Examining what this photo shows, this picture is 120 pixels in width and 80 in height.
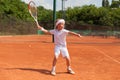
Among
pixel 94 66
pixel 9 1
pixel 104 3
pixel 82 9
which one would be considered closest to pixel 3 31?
pixel 9 1

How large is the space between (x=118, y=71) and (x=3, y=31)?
133 ft

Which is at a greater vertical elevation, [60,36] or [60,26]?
[60,26]

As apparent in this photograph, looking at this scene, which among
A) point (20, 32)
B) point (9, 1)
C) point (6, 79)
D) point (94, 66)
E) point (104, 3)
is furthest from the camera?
point (104, 3)

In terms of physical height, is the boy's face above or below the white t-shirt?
above

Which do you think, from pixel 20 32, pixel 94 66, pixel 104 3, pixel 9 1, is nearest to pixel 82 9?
pixel 9 1

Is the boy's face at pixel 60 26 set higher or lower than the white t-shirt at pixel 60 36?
higher

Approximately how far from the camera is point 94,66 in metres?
11.8

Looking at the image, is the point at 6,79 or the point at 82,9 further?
the point at 82,9

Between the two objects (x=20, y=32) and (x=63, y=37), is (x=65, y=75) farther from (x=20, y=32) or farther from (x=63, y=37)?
(x=20, y=32)

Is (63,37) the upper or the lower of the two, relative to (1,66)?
upper

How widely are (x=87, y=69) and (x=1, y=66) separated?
2.52m

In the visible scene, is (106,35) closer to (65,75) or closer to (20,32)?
(20,32)

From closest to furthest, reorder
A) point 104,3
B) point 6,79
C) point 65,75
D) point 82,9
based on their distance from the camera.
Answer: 1. point 6,79
2. point 65,75
3. point 82,9
4. point 104,3

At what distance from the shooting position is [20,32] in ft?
177
